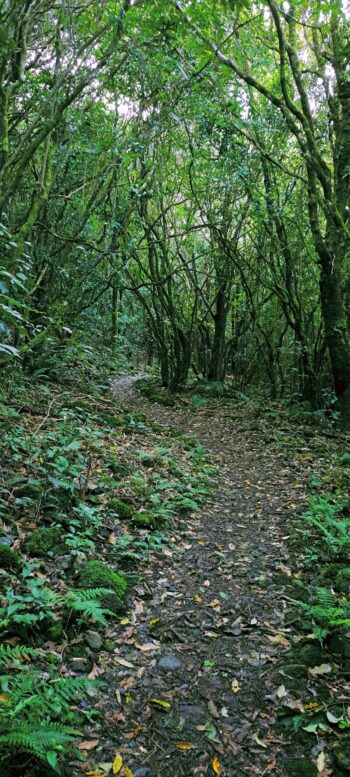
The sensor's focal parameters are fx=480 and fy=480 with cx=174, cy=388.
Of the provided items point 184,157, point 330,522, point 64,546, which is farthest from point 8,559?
point 184,157

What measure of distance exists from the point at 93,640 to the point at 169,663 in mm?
569

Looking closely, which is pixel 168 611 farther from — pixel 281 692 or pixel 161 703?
pixel 281 692

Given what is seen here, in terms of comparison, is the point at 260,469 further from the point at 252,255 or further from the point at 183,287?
the point at 183,287

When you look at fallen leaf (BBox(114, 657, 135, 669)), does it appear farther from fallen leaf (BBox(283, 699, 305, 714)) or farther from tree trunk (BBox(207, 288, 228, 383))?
tree trunk (BBox(207, 288, 228, 383))

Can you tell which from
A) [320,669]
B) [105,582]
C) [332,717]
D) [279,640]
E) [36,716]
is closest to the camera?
[36,716]

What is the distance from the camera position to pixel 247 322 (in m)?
14.4

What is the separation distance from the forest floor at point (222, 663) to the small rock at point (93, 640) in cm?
17

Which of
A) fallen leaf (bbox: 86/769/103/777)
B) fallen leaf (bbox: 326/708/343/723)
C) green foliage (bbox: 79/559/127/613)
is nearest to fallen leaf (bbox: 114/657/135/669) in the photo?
green foliage (bbox: 79/559/127/613)

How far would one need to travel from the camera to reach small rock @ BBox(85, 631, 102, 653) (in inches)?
133

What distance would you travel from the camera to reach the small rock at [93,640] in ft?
11.1

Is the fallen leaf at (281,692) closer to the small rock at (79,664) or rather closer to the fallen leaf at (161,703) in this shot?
the fallen leaf at (161,703)

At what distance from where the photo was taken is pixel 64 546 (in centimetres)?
414

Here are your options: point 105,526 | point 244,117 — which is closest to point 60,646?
point 105,526

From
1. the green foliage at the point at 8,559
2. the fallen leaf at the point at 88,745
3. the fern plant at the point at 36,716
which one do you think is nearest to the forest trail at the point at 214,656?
the fallen leaf at the point at 88,745
